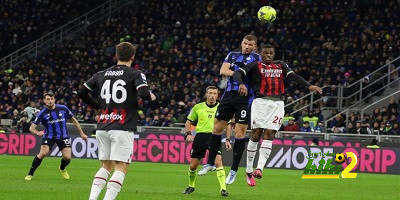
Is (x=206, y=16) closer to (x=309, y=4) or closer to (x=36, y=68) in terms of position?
(x=309, y=4)

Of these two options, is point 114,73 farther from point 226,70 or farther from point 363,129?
point 363,129

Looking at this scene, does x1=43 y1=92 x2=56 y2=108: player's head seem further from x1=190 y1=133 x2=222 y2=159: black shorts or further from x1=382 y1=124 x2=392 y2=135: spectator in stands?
x1=382 y1=124 x2=392 y2=135: spectator in stands

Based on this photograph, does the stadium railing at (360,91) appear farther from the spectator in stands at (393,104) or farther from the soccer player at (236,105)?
the soccer player at (236,105)

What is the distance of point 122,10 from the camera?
147ft

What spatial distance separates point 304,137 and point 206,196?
1533 cm

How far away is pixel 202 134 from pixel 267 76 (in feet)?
5.53

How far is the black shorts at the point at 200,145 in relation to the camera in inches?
581

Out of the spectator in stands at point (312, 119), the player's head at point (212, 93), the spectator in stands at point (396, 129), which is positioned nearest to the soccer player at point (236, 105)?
the player's head at point (212, 93)

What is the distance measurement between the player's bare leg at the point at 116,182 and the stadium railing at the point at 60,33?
3378 cm

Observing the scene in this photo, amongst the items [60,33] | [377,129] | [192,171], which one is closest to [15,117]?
[60,33]

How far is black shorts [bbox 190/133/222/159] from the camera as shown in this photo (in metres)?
14.8

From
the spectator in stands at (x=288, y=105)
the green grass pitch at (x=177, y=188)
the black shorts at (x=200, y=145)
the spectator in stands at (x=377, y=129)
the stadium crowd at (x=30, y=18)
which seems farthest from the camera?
the stadium crowd at (x=30, y=18)

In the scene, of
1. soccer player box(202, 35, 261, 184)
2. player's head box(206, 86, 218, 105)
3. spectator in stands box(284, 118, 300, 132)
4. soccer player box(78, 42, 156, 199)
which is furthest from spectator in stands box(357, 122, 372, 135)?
soccer player box(78, 42, 156, 199)

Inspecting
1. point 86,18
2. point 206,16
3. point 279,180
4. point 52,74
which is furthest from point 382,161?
point 86,18
